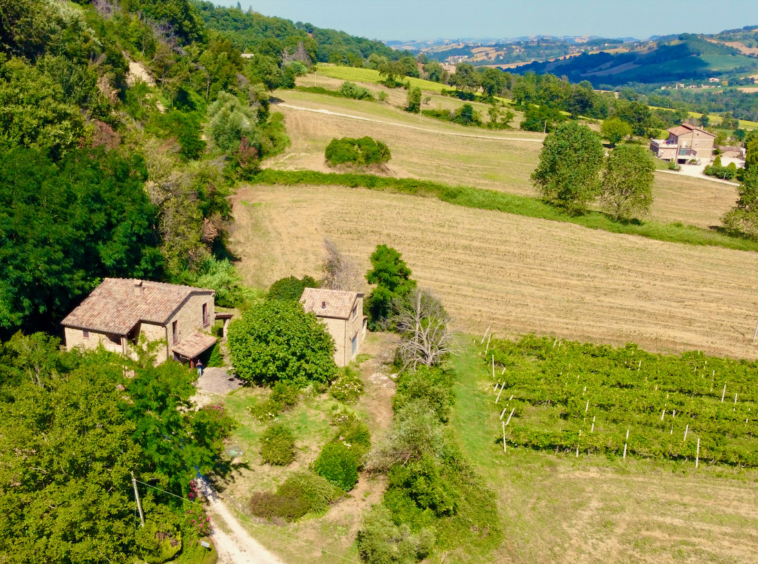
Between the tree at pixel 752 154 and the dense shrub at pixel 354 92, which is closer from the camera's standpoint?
the tree at pixel 752 154

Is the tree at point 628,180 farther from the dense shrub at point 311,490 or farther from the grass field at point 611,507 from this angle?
the dense shrub at point 311,490

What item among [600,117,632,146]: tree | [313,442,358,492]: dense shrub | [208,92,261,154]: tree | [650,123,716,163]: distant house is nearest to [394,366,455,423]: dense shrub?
[313,442,358,492]: dense shrub

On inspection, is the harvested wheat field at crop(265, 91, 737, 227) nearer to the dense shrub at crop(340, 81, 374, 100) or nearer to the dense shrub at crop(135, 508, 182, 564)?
the dense shrub at crop(340, 81, 374, 100)

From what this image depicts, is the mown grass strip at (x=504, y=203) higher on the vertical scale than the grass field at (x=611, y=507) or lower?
higher

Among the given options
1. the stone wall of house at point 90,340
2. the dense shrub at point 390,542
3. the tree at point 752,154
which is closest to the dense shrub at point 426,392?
the dense shrub at point 390,542

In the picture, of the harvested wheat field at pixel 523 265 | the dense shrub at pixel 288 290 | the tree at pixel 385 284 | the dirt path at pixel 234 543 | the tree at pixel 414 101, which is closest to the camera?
the dirt path at pixel 234 543

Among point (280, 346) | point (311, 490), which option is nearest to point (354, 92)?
point (280, 346)

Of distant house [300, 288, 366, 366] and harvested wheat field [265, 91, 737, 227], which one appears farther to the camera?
harvested wheat field [265, 91, 737, 227]
